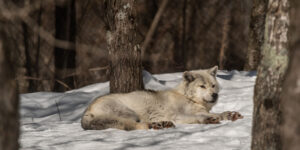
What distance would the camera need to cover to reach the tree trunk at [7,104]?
2828 millimetres

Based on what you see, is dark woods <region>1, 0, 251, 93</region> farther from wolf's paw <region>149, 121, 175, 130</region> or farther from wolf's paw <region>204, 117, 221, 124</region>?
wolf's paw <region>149, 121, 175, 130</region>

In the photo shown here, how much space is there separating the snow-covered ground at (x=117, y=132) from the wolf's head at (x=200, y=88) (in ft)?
2.03

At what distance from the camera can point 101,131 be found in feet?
19.9

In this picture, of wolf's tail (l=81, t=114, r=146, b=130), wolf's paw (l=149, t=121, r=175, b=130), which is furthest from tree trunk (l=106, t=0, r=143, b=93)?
wolf's paw (l=149, t=121, r=175, b=130)

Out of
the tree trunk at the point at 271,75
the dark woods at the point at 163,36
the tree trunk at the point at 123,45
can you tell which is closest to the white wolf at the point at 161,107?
the tree trunk at the point at 123,45

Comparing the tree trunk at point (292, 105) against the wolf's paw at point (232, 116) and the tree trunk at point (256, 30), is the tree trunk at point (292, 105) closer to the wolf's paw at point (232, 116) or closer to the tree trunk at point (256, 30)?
Answer: the wolf's paw at point (232, 116)

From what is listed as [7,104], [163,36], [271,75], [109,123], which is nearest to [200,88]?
[109,123]

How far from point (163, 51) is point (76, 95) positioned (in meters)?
7.98

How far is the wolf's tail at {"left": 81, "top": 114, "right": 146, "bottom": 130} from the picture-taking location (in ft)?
20.3

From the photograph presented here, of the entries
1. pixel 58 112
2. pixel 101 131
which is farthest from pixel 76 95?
pixel 101 131

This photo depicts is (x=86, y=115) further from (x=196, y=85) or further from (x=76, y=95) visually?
(x=76, y=95)

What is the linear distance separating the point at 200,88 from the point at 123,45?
5.27 ft

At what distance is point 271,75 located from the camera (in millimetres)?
3758

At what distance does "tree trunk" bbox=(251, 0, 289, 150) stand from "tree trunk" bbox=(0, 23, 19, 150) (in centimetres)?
217
